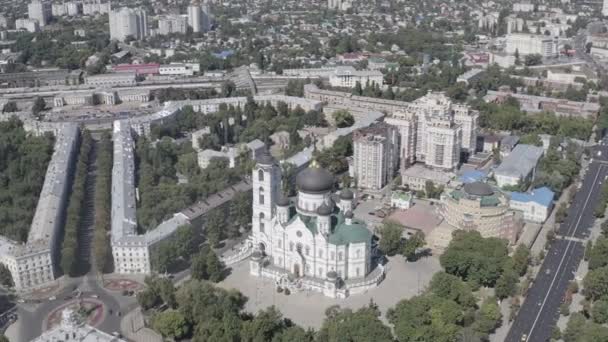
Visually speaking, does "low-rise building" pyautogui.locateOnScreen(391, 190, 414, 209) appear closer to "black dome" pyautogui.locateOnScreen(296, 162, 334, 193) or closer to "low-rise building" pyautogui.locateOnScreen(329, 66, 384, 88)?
"black dome" pyautogui.locateOnScreen(296, 162, 334, 193)

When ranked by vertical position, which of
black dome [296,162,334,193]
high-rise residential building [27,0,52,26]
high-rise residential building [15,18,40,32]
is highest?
high-rise residential building [27,0,52,26]

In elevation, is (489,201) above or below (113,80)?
below

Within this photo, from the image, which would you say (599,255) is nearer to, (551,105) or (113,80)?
(551,105)

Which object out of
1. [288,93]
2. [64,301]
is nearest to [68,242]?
[64,301]

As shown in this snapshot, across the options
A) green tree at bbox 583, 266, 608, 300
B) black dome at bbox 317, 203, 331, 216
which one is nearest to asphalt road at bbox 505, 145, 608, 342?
green tree at bbox 583, 266, 608, 300

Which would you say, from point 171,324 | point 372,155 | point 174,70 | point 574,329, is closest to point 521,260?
point 574,329

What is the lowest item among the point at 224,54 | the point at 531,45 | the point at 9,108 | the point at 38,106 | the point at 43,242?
the point at 43,242

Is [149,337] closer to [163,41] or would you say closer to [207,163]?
[207,163]

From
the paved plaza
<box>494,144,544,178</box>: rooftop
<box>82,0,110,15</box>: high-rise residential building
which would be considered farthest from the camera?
<box>82,0,110,15</box>: high-rise residential building
